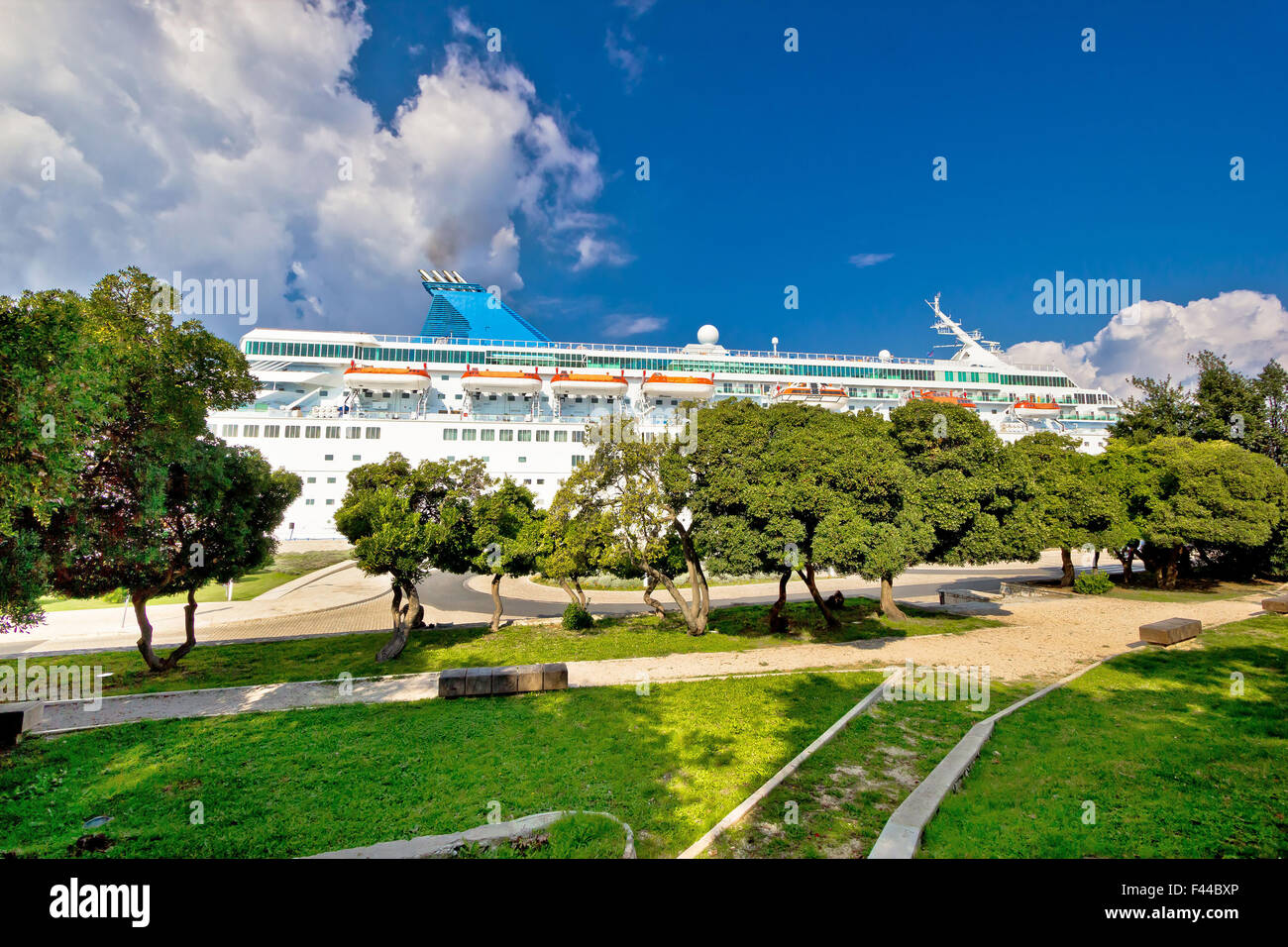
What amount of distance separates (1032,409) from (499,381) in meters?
51.4

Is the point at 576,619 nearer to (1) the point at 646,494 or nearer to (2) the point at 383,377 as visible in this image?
(1) the point at 646,494

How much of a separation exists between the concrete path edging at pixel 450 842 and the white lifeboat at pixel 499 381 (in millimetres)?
42750

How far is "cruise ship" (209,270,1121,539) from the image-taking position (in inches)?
1622

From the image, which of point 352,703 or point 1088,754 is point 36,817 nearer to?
point 352,703

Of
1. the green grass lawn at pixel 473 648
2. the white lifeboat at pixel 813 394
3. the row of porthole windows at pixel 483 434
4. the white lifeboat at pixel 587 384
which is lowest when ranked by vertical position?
the green grass lawn at pixel 473 648

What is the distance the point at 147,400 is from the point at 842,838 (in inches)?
519

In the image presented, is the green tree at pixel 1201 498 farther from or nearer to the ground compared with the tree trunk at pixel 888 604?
farther from the ground

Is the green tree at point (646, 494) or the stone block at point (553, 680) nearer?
the stone block at point (553, 680)

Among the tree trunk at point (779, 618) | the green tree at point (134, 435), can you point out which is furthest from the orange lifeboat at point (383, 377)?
the tree trunk at point (779, 618)

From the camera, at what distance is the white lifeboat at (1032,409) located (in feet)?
172

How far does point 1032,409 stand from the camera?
172 ft

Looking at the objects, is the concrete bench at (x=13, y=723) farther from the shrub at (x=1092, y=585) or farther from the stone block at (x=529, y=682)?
the shrub at (x=1092, y=585)

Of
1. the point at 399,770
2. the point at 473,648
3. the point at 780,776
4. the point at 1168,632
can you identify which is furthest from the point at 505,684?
the point at 1168,632
